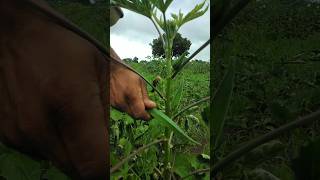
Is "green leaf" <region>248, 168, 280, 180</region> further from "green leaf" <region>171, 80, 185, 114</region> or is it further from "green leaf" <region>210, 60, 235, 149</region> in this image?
"green leaf" <region>171, 80, 185, 114</region>

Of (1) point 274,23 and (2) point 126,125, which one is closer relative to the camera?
(2) point 126,125

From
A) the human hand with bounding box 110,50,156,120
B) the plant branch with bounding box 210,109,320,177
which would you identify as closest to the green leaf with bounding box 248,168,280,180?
the plant branch with bounding box 210,109,320,177

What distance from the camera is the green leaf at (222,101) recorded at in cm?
34

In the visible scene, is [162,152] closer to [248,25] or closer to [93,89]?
[93,89]

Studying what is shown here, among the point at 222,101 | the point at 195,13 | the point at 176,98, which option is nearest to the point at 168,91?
the point at 176,98

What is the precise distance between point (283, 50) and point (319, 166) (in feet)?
3.73

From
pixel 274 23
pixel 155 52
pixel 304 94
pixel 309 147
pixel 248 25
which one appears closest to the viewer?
pixel 309 147

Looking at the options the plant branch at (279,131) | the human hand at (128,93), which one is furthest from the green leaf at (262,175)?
the human hand at (128,93)

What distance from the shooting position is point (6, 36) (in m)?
0.70

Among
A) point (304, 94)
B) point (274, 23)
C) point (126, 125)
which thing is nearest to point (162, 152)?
point (126, 125)

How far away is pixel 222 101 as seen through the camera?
13.9 inches

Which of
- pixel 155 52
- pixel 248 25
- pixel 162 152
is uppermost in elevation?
pixel 248 25

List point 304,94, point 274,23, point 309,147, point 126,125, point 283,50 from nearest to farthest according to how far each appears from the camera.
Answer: point 309,147, point 304,94, point 126,125, point 283,50, point 274,23

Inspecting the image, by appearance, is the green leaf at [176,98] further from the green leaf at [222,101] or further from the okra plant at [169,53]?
the green leaf at [222,101]
